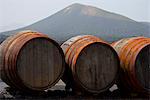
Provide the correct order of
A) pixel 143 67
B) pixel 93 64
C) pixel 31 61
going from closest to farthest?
1. pixel 31 61
2. pixel 93 64
3. pixel 143 67

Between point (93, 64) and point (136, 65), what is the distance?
1.05 meters

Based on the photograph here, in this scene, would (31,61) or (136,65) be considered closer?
(31,61)

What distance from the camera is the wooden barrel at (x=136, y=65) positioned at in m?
8.75

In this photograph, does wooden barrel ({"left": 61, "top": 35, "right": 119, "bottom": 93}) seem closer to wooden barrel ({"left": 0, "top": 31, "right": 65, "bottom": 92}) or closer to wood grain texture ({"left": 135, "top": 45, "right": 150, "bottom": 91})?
wooden barrel ({"left": 0, "top": 31, "right": 65, "bottom": 92})

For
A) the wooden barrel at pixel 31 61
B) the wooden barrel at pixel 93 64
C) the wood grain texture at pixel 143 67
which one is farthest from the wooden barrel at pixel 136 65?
the wooden barrel at pixel 31 61

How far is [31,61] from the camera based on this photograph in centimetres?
842

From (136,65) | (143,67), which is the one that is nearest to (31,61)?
(136,65)

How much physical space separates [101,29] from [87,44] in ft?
452

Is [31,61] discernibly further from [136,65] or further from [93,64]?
[136,65]

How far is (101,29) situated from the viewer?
146 meters

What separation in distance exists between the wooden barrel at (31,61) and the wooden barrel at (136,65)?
161 cm

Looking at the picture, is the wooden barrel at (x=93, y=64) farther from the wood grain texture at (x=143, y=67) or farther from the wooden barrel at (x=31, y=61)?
the wood grain texture at (x=143, y=67)

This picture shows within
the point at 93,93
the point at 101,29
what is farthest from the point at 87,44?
the point at 101,29

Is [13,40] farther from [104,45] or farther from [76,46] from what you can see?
[104,45]
